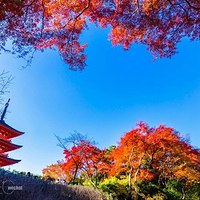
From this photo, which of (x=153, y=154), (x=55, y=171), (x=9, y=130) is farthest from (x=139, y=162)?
(x=9, y=130)

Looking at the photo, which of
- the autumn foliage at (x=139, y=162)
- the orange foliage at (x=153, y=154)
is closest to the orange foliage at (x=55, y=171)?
the autumn foliage at (x=139, y=162)

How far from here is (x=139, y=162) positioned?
9.24m

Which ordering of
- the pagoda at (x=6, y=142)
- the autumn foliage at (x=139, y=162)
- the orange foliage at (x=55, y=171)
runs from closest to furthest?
the autumn foliage at (x=139, y=162) → the orange foliage at (x=55, y=171) → the pagoda at (x=6, y=142)

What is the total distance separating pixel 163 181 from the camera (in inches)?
544

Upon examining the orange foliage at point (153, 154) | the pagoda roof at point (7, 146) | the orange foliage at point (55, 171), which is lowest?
the orange foliage at point (55, 171)

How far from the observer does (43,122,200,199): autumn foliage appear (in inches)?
376

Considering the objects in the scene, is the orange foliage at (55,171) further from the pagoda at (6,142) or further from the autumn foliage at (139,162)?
the pagoda at (6,142)

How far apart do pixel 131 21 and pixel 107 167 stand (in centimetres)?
1165

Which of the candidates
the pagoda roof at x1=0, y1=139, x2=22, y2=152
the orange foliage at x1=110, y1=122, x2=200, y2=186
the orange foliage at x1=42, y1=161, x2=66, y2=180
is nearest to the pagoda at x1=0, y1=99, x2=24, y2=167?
the pagoda roof at x1=0, y1=139, x2=22, y2=152

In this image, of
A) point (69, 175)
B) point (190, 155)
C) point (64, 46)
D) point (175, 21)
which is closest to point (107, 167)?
point (69, 175)

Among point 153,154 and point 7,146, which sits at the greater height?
point 153,154

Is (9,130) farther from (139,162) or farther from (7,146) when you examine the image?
(139,162)

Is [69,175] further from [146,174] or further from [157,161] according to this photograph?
[157,161]

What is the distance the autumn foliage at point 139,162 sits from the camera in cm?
956
